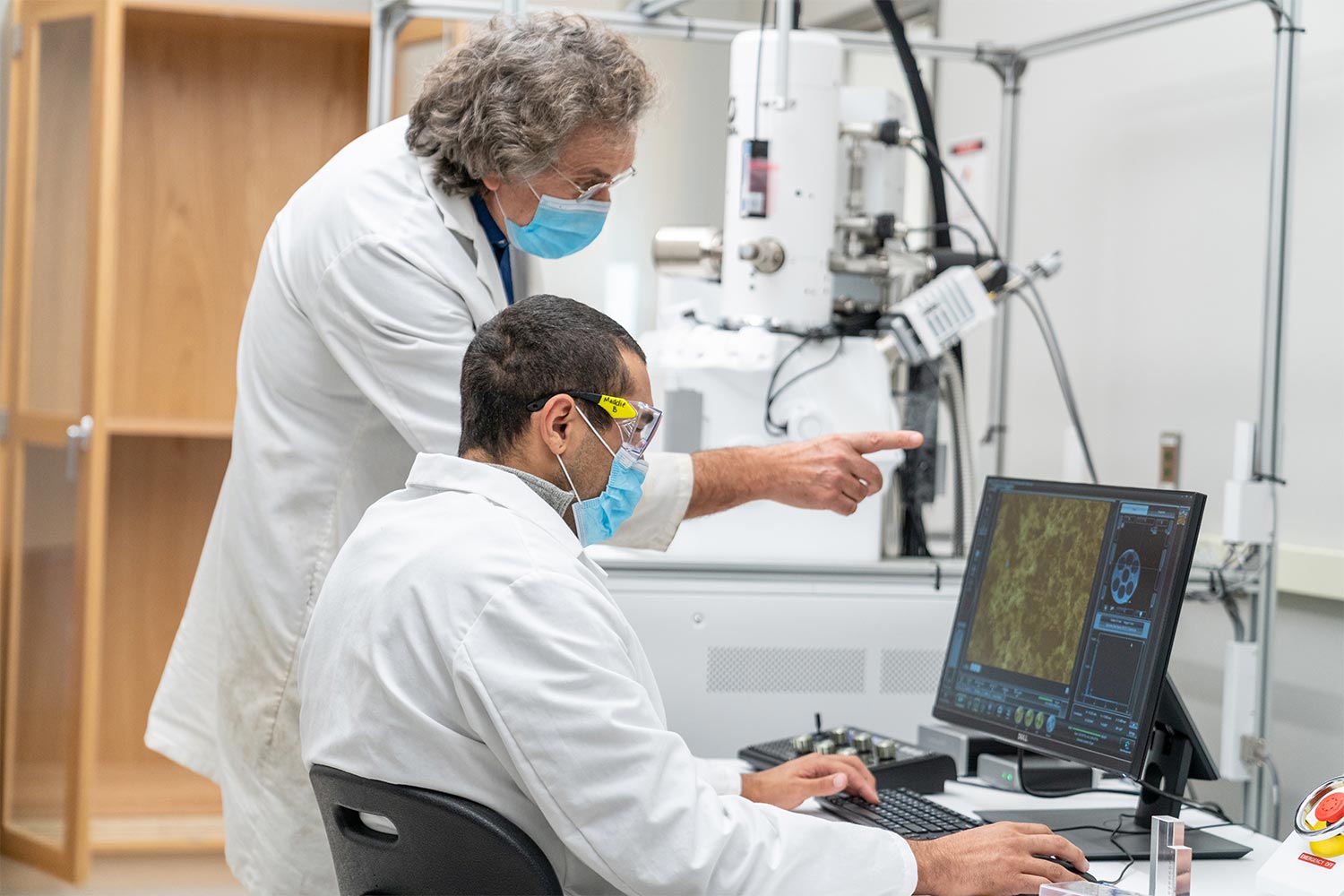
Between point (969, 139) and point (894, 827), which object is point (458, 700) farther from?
point (969, 139)

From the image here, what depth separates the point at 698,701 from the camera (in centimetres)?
199

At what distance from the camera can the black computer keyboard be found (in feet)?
4.74

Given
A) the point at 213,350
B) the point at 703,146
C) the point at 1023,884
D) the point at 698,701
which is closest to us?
the point at 1023,884

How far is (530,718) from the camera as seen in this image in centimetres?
103

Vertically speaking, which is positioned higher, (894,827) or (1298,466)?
(1298,466)

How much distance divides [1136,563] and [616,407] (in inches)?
23.7

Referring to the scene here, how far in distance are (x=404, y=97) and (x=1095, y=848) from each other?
2.27m

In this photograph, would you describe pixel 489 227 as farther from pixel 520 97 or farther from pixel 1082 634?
pixel 1082 634

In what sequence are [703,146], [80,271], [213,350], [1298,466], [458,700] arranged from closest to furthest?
[458,700] → [1298,466] → [80,271] → [213,350] → [703,146]

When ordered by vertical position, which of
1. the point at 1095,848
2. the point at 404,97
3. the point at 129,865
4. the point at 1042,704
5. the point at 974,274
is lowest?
the point at 129,865

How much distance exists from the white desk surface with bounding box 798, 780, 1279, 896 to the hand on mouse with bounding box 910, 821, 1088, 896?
0.46 feet

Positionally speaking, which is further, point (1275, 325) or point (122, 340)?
point (122, 340)

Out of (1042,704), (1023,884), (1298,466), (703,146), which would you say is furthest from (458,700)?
(703,146)

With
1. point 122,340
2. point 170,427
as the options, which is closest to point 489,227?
point 170,427
